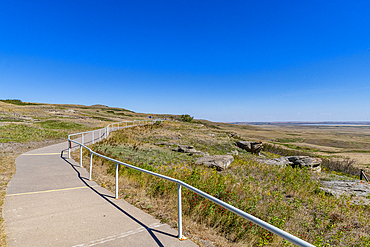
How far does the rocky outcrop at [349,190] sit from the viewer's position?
318 inches

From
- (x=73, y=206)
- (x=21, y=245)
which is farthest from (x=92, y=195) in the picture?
(x=21, y=245)

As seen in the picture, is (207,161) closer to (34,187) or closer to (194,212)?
(194,212)

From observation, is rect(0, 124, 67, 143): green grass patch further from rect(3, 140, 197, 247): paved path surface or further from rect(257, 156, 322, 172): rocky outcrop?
rect(257, 156, 322, 172): rocky outcrop

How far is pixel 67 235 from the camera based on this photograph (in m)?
3.60

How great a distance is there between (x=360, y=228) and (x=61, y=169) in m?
11.1

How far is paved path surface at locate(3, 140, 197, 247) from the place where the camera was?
136 inches

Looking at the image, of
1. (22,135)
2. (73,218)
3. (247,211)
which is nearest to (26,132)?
(22,135)

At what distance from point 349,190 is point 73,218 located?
37.2 feet

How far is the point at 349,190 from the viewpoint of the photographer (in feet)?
29.6

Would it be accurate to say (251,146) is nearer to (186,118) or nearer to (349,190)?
(349,190)

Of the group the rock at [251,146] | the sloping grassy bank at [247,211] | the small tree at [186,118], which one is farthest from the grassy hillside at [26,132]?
the small tree at [186,118]

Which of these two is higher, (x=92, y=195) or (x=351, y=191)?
(x=92, y=195)

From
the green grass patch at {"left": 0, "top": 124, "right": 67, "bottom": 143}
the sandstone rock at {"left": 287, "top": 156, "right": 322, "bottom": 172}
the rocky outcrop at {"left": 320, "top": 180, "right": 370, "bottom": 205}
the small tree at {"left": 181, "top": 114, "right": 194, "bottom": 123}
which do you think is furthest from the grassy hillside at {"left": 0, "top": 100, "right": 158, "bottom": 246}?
the small tree at {"left": 181, "top": 114, "right": 194, "bottom": 123}

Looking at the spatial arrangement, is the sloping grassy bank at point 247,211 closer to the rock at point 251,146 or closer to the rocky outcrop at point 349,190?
the rocky outcrop at point 349,190
